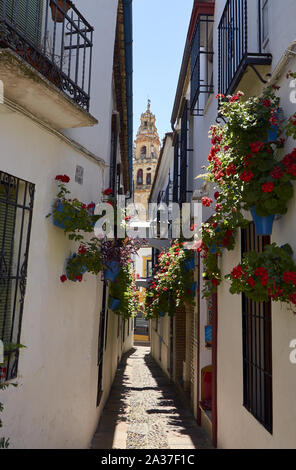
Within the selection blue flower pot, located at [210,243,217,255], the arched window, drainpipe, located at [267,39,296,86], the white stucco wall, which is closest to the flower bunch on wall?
drainpipe, located at [267,39,296,86]

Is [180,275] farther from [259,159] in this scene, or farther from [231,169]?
[259,159]

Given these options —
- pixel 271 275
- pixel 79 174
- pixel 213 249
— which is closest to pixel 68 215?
pixel 79 174

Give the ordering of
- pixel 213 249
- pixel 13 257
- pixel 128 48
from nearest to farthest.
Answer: pixel 13 257 → pixel 213 249 → pixel 128 48

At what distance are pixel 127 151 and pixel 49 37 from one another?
24.6 ft

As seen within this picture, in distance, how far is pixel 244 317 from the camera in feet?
16.3

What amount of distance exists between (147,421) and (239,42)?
660cm

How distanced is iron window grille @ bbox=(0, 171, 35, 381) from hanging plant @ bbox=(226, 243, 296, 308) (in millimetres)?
2161

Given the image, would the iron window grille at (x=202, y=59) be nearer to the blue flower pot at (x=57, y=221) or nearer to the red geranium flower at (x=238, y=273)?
the blue flower pot at (x=57, y=221)

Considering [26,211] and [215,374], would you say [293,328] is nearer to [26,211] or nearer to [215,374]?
[26,211]

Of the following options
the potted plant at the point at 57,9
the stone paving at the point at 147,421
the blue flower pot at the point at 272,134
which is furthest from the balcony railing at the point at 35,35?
the stone paving at the point at 147,421

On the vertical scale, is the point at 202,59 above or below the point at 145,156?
below

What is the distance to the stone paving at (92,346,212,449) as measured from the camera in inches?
254

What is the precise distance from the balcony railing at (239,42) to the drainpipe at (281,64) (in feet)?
1.08

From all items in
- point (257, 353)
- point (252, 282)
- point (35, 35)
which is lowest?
point (257, 353)
